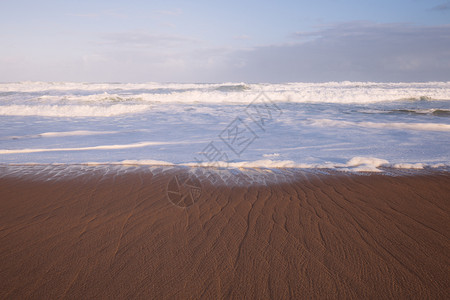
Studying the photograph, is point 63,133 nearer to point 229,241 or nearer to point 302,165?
point 302,165

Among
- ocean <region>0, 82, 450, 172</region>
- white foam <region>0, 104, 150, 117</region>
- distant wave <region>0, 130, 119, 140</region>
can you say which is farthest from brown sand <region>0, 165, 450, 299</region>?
white foam <region>0, 104, 150, 117</region>

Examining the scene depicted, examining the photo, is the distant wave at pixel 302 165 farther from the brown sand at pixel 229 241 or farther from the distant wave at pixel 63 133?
the distant wave at pixel 63 133

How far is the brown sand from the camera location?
6.65 ft

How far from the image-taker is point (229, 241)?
261cm

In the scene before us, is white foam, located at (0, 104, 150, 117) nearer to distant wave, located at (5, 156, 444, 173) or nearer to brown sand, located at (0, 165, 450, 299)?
distant wave, located at (5, 156, 444, 173)

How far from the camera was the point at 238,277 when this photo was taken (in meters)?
2.12

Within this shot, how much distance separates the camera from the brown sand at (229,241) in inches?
79.8

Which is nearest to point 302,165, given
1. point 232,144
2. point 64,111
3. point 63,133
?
point 232,144

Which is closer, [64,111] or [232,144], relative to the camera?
[232,144]

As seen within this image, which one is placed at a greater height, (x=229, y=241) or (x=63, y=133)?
(x=229, y=241)

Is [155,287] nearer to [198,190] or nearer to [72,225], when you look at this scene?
[72,225]

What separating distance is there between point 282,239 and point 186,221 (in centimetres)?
93

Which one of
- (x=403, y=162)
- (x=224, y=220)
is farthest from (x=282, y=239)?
(x=403, y=162)

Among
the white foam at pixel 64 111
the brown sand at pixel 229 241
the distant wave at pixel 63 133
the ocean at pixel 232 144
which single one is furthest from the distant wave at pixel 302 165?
the white foam at pixel 64 111
